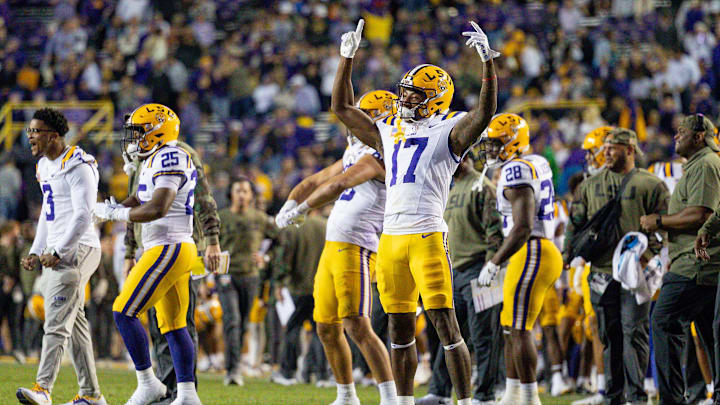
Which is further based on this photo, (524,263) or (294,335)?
(294,335)

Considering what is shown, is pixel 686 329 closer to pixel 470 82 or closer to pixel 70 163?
pixel 70 163

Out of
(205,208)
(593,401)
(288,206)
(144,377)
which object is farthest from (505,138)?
(144,377)

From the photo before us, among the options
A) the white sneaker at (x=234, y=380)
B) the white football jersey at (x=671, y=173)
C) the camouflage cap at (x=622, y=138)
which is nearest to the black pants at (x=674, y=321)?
Result: the camouflage cap at (x=622, y=138)

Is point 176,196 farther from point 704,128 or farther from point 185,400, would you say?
point 704,128

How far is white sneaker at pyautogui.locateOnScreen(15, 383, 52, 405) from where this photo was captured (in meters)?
7.42

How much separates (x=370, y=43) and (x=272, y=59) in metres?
2.14

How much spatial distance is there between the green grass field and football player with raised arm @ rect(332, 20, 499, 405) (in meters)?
2.77

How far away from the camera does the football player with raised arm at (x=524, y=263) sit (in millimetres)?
7922

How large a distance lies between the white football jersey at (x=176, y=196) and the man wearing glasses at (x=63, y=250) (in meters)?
0.48

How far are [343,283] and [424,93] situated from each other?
1.68 m

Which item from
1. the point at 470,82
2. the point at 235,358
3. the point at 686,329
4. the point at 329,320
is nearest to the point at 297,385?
the point at 235,358

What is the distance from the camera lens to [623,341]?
330 inches

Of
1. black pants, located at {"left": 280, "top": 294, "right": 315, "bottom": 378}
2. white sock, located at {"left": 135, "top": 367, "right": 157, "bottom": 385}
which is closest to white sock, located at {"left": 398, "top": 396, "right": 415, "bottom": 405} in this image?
white sock, located at {"left": 135, "top": 367, "right": 157, "bottom": 385}

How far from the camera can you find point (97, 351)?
15414 millimetres
